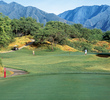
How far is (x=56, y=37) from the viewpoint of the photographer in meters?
65.4

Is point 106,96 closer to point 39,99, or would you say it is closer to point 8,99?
point 39,99

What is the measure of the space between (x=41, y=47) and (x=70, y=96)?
6185 cm

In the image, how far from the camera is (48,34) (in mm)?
60969

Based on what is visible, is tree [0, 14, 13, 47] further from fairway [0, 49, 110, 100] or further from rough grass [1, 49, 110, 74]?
fairway [0, 49, 110, 100]

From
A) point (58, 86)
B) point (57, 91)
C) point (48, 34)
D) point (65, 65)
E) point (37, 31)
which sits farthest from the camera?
point (37, 31)

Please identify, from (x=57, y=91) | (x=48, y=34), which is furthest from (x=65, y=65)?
(x=48, y=34)

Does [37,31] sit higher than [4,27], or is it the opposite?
[37,31]

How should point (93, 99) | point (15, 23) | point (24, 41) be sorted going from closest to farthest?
point (93, 99) → point (24, 41) → point (15, 23)

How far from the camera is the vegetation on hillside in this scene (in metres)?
40.1

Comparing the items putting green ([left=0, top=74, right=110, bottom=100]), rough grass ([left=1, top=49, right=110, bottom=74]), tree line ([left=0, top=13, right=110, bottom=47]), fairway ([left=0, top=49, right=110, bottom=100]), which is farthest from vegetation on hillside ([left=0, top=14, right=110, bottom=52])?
putting green ([left=0, top=74, right=110, bottom=100])

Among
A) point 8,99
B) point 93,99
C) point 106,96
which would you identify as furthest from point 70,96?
point 8,99

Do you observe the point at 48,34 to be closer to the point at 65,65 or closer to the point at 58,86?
the point at 65,65

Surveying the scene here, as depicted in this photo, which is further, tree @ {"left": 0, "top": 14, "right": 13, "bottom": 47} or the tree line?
the tree line

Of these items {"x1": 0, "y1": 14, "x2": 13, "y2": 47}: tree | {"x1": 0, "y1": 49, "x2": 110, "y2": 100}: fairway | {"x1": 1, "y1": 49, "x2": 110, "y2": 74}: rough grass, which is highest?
{"x1": 0, "y1": 14, "x2": 13, "y2": 47}: tree
